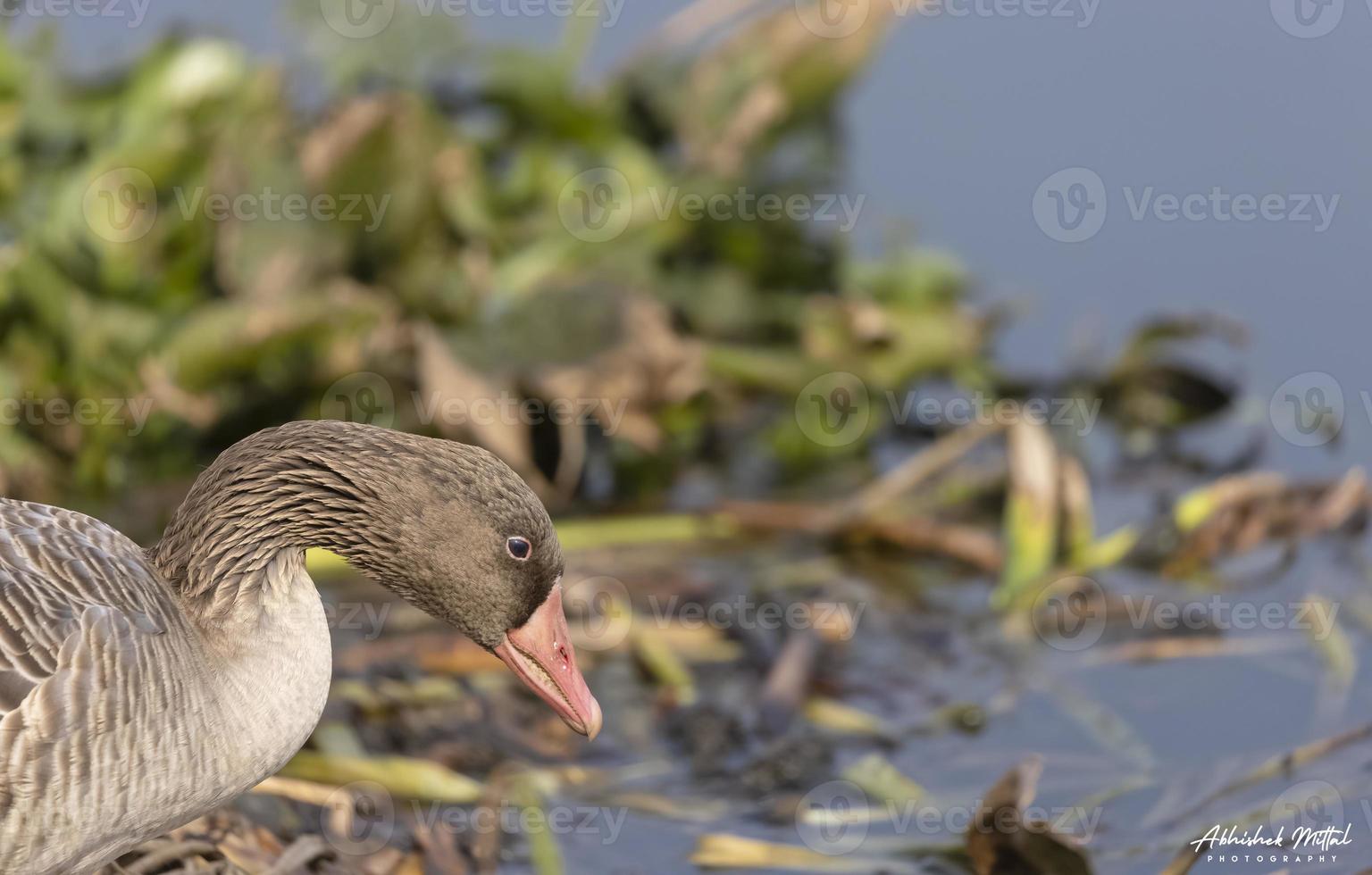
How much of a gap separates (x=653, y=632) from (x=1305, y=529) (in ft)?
9.11

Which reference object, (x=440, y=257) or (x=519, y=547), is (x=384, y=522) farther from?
(x=440, y=257)

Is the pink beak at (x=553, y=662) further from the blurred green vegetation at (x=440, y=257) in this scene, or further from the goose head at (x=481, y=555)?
the blurred green vegetation at (x=440, y=257)

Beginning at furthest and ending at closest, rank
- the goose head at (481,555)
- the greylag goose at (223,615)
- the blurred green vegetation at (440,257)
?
1. the blurred green vegetation at (440,257)
2. the goose head at (481,555)
3. the greylag goose at (223,615)

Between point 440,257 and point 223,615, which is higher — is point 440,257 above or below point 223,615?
above

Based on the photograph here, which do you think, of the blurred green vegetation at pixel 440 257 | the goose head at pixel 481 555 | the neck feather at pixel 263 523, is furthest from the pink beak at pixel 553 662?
the blurred green vegetation at pixel 440 257

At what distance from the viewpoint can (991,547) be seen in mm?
6828

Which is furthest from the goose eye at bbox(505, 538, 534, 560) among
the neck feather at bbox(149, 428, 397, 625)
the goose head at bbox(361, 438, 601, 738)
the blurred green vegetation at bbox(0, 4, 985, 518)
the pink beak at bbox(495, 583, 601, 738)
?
the blurred green vegetation at bbox(0, 4, 985, 518)

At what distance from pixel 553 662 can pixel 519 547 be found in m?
0.35

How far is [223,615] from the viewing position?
3959 mm

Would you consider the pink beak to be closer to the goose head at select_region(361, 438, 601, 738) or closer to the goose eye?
the goose head at select_region(361, 438, 601, 738)

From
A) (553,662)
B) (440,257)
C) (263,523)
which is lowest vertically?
(553,662)

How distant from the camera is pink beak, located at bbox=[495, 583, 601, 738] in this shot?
4.08m

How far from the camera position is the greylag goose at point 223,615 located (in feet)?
11.6

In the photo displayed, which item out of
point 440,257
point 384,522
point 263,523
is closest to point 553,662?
point 384,522
